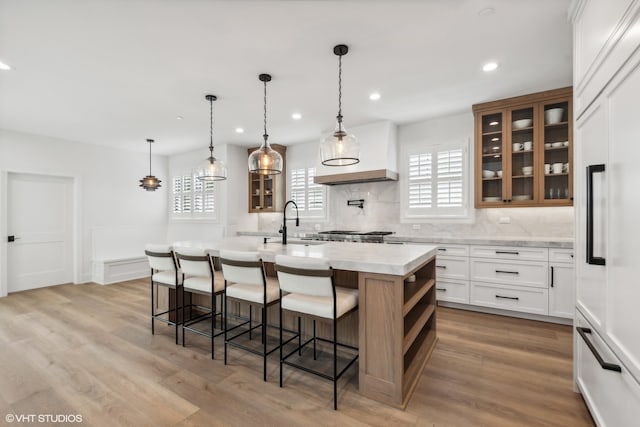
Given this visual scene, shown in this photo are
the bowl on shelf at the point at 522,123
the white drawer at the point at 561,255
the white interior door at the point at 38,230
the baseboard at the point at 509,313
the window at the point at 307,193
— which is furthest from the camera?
the window at the point at 307,193

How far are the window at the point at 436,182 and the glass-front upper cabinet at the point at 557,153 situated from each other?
924 mm

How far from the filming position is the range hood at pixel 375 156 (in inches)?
177

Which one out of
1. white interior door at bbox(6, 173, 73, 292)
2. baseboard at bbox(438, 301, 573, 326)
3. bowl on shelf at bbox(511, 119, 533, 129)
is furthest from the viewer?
white interior door at bbox(6, 173, 73, 292)

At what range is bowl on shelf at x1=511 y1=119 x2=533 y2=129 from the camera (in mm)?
3684

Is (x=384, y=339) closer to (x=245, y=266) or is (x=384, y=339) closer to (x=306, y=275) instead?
(x=306, y=275)

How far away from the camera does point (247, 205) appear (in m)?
6.38

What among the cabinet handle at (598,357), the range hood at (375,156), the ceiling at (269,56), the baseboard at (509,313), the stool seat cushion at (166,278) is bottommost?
the baseboard at (509,313)

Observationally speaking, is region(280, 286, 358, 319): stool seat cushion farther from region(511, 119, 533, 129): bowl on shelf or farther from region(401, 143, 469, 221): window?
region(511, 119, 533, 129): bowl on shelf

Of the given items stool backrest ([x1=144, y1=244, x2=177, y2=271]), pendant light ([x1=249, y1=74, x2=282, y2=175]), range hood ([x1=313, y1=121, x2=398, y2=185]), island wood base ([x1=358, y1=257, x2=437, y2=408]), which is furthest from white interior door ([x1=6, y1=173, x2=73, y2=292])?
island wood base ([x1=358, y1=257, x2=437, y2=408])

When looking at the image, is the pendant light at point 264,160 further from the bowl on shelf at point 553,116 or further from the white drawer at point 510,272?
the bowl on shelf at point 553,116

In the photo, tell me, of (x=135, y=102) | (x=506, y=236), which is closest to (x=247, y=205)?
(x=135, y=102)

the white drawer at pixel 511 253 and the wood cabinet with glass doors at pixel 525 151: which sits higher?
the wood cabinet with glass doors at pixel 525 151

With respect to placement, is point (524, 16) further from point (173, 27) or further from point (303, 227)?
point (303, 227)

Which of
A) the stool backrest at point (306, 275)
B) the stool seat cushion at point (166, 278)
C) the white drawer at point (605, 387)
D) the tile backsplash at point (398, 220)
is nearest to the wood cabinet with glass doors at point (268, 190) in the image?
the tile backsplash at point (398, 220)
